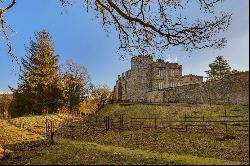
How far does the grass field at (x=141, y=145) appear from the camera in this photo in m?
16.0

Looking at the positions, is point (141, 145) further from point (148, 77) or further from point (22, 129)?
point (148, 77)

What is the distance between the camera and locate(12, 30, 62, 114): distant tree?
191 feet

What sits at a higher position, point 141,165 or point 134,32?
point 134,32

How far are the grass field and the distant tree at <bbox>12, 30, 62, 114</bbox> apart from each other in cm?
1140

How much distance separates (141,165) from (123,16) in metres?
8.14

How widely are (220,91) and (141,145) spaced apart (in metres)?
25.2

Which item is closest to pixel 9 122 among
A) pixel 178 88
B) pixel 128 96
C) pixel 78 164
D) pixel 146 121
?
pixel 146 121

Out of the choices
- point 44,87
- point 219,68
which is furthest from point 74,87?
point 219,68

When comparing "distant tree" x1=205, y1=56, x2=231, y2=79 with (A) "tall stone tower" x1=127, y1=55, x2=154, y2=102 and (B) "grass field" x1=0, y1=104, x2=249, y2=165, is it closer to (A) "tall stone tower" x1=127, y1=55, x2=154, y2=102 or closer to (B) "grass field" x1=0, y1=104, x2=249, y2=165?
(A) "tall stone tower" x1=127, y1=55, x2=154, y2=102

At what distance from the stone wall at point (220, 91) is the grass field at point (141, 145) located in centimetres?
677

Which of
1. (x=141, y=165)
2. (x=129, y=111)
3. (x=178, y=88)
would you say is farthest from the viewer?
(x=178, y=88)

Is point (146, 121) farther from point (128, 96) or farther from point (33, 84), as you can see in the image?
point (128, 96)

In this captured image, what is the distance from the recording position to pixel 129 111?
45375 millimetres

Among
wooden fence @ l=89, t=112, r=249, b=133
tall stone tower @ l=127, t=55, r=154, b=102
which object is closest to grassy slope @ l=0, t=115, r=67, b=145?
wooden fence @ l=89, t=112, r=249, b=133
